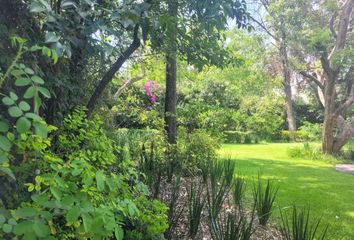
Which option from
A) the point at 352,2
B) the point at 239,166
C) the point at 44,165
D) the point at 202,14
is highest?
the point at 352,2

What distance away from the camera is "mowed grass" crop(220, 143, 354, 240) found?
12.6 feet

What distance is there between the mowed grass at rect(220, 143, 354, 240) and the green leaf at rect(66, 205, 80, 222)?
9.52 ft

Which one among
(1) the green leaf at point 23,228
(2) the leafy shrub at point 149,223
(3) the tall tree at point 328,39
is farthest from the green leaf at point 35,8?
(3) the tall tree at point 328,39

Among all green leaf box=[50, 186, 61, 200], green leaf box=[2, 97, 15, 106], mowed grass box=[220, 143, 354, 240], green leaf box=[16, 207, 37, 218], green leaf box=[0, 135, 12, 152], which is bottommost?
mowed grass box=[220, 143, 354, 240]

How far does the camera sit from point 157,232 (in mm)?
1885

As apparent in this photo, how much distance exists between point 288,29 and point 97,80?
26.8 feet

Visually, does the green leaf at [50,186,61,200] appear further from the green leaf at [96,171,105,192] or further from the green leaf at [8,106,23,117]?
the green leaf at [8,106,23,117]

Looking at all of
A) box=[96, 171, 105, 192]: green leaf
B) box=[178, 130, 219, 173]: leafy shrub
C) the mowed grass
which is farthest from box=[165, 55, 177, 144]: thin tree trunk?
box=[96, 171, 105, 192]: green leaf

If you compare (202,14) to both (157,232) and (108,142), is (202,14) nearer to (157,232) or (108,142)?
(108,142)

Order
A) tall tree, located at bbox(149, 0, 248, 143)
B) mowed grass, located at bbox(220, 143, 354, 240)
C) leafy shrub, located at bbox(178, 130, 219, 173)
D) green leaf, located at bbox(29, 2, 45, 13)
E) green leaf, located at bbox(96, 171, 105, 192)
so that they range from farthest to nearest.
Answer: leafy shrub, located at bbox(178, 130, 219, 173) < mowed grass, located at bbox(220, 143, 354, 240) < tall tree, located at bbox(149, 0, 248, 143) < green leaf, located at bbox(29, 2, 45, 13) < green leaf, located at bbox(96, 171, 105, 192)

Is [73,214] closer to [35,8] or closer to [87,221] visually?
[87,221]

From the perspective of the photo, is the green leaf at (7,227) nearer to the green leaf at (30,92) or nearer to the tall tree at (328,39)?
the green leaf at (30,92)

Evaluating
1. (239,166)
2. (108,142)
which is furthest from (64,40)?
(239,166)

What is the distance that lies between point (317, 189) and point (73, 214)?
213 inches
